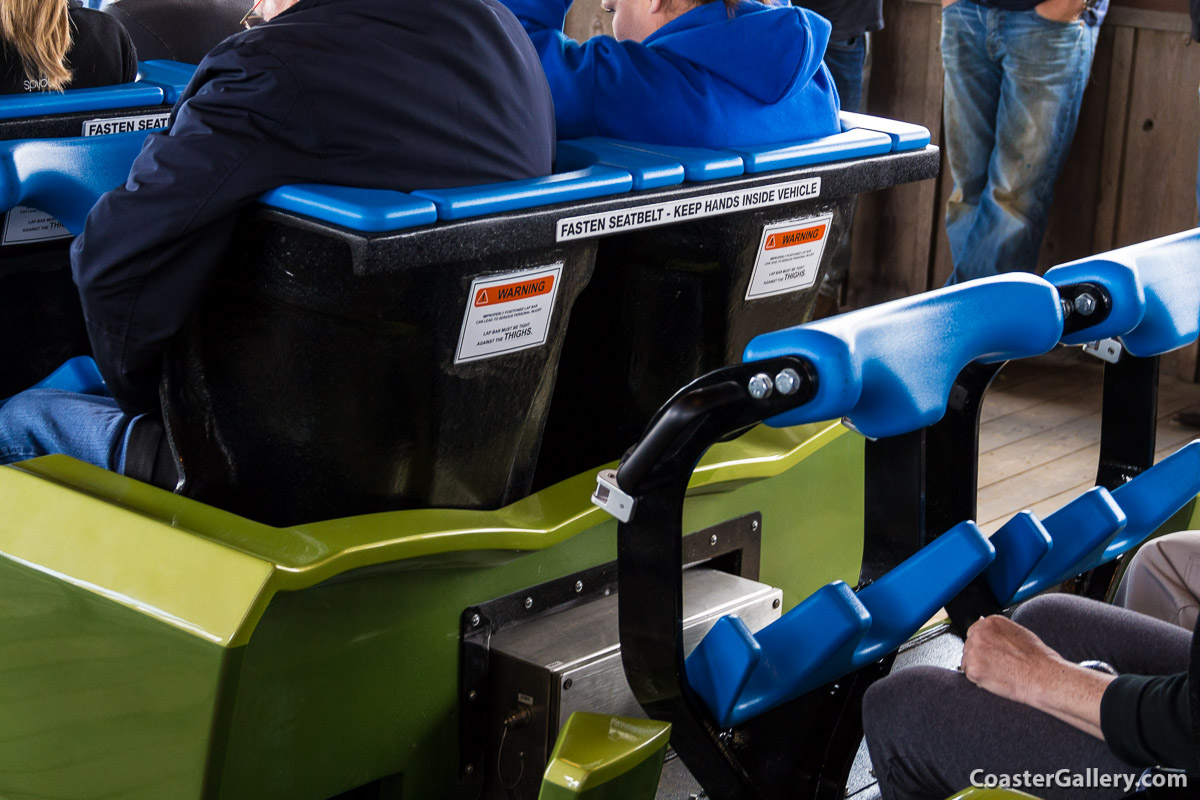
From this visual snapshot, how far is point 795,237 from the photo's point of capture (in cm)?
200

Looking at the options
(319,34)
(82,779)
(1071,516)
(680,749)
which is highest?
(319,34)

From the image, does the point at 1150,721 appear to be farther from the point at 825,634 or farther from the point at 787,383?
the point at 787,383

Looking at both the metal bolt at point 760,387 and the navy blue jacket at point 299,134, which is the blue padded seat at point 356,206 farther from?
the metal bolt at point 760,387

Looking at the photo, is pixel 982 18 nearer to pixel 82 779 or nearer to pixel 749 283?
pixel 749 283

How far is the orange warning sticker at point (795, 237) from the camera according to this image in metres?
1.97

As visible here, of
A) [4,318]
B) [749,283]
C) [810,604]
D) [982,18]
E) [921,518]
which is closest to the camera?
[810,604]

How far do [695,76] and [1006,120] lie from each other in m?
2.35

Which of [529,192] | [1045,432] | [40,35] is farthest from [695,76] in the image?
[1045,432]

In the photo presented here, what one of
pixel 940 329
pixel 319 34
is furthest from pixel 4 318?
pixel 940 329

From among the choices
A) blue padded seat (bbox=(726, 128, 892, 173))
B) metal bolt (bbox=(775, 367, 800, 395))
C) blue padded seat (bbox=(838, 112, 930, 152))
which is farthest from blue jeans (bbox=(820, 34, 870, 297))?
metal bolt (bbox=(775, 367, 800, 395))

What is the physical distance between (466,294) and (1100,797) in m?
0.83

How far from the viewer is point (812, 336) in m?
1.24

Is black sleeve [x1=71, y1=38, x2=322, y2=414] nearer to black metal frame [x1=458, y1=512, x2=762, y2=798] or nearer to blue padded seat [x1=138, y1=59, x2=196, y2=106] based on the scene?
black metal frame [x1=458, y1=512, x2=762, y2=798]

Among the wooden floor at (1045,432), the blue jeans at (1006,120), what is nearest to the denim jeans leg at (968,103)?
the blue jeans at (1006,120)
